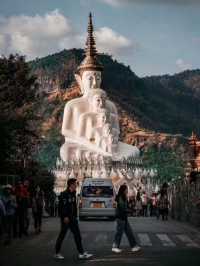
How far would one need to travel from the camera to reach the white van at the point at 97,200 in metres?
36.2

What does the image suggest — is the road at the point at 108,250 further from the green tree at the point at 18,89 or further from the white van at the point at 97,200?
the green tree at the point at 18,89

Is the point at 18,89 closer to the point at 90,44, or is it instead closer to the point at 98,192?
the point at 98,192

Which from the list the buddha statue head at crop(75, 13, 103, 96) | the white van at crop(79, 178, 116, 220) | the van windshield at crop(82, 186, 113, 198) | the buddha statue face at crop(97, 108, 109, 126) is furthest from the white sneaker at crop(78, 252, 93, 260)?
the buddha statue head at crop(75, 13, 103, 96)

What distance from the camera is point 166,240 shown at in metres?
22.9

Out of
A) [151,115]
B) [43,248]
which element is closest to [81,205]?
[43,248]

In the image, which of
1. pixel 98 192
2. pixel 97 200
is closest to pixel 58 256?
pixel 97 200

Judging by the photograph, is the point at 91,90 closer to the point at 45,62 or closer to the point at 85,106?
the point at 85,106

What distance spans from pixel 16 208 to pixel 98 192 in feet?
41.4

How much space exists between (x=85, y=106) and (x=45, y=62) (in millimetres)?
111381

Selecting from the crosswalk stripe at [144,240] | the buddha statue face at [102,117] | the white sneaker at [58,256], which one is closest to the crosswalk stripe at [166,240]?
the crosswalk stripe at [144,240]

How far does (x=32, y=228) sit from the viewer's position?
29375mm

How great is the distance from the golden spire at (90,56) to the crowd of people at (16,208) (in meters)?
53.0

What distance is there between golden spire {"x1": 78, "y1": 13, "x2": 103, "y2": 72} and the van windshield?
4374 centimetres

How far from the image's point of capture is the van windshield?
120ft
